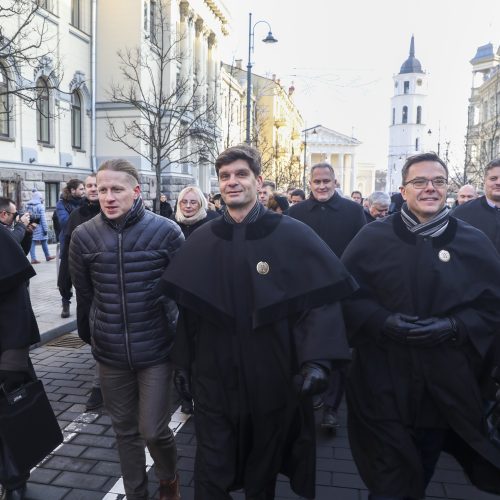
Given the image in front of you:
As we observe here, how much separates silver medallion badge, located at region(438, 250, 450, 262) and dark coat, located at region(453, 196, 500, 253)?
7.78ft

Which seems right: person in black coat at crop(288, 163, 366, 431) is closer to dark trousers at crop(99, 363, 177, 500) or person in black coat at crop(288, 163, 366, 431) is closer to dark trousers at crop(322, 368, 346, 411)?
dark trousers at crop(322, 368, 346, 411)

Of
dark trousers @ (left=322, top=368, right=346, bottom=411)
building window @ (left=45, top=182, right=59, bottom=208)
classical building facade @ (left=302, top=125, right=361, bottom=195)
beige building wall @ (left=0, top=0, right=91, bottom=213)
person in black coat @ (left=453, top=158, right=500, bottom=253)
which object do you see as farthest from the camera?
classical building facade @ (left=302, top=125, right=361, bottom=195)

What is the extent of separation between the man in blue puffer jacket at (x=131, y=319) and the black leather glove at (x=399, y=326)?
53.5 inches

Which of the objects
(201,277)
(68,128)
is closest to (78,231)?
(201,277)

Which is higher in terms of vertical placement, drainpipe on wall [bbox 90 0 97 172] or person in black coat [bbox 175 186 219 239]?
drainpipe on wall [bbox 90 0 97 172]

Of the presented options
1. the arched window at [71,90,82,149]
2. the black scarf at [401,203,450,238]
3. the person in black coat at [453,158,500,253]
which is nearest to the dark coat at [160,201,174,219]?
the person in black coat at [453,158,500,253]

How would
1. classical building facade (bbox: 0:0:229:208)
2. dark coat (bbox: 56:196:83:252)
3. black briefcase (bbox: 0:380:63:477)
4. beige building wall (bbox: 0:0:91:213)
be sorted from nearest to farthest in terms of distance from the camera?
black briefcase (bbox: 0:380:63:477), dark coat (bbox: 56:196:83:252), beige building wall (bbox: 0:0:91:213), classical building facade (bbox: 0:0:229:208)

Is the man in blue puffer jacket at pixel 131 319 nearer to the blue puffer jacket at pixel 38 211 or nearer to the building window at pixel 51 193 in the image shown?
the blue puffer jacket at pixel 38 211

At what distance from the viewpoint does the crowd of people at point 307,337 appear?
2828 millimetres

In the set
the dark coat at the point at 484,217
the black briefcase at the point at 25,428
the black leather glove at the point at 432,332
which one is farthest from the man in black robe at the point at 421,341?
the dark coat at the point at 484,217

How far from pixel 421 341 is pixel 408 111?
11984 centimetres

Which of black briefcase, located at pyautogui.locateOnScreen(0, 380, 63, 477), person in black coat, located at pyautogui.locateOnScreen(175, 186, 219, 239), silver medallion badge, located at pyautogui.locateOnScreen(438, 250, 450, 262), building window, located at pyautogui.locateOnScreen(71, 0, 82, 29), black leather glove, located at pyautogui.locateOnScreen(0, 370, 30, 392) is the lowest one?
black briefcase, located at pyautogui.locateOnScreen(0, 380, 63, 477)

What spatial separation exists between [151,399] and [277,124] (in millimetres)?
58290

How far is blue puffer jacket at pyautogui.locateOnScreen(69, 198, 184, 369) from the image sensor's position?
329cm
